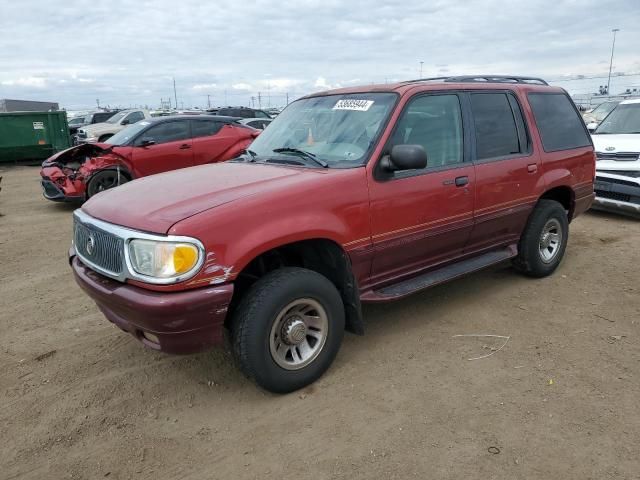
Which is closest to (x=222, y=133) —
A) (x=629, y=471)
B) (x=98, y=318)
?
(x=98, y=318)

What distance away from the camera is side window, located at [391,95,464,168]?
371cm

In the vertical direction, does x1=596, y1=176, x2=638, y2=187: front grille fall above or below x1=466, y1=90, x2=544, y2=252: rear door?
below

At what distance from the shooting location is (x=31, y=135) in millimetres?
16297

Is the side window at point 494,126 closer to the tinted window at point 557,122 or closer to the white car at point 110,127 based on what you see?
the tinted window at point 557,122

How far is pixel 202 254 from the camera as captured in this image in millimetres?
2699

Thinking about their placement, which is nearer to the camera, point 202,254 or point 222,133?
point 202,254

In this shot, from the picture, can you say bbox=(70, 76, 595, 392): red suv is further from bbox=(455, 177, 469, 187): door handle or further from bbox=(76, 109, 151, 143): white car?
bbox=(76, 109, 151, 143): white car

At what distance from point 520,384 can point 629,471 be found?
2.70 ft

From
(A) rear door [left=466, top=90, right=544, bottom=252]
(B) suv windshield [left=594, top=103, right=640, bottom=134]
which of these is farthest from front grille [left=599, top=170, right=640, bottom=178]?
(A) rear door [left=466, top=90, right=544, bottom=252]

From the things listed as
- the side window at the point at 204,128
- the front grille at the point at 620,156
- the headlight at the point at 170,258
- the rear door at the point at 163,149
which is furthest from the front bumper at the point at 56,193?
the front grille at the point at 620,156

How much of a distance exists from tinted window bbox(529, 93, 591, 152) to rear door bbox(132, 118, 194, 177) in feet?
21.7

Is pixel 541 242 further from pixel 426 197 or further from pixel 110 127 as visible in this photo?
pixel 110 127

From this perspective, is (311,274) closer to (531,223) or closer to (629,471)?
(629,471)

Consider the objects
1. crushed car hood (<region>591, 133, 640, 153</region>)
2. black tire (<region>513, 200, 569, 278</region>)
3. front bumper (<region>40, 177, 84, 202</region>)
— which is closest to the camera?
black tire (<region>513, 200, 569, 278</region>)
